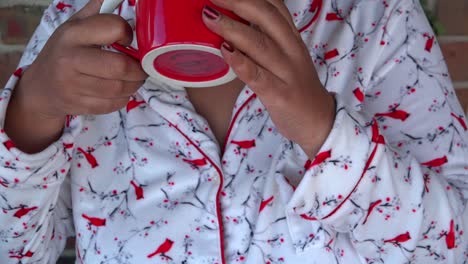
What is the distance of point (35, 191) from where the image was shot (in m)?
0.79

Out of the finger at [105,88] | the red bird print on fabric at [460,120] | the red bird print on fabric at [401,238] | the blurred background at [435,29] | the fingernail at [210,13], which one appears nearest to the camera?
the fingernail at [210,13]

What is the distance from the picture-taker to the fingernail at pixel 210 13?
54 centimetres

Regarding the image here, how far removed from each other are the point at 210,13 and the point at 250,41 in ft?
0.15

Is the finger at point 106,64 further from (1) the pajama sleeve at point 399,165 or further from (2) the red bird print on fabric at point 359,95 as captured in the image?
(2) the red bird print on fabric at point 359,95

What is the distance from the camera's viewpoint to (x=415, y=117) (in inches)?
32.7

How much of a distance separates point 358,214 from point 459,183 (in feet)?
0.65

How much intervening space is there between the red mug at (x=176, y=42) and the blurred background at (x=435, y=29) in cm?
63

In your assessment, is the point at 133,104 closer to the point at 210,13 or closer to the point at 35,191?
the point at 35,191

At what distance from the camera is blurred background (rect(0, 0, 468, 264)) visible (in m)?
1.17

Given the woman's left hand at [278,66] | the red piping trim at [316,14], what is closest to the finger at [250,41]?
the woman's left hand at [278,66]

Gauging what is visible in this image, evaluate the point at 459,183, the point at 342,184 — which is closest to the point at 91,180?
the point at 342,184

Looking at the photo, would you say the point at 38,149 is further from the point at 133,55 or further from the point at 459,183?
the point at 459,183

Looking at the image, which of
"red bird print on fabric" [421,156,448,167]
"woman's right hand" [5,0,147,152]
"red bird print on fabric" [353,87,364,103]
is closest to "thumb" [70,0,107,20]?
"woman's right hand" [5,0,147,152]

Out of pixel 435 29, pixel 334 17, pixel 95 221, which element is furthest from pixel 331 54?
pixel 435 29
